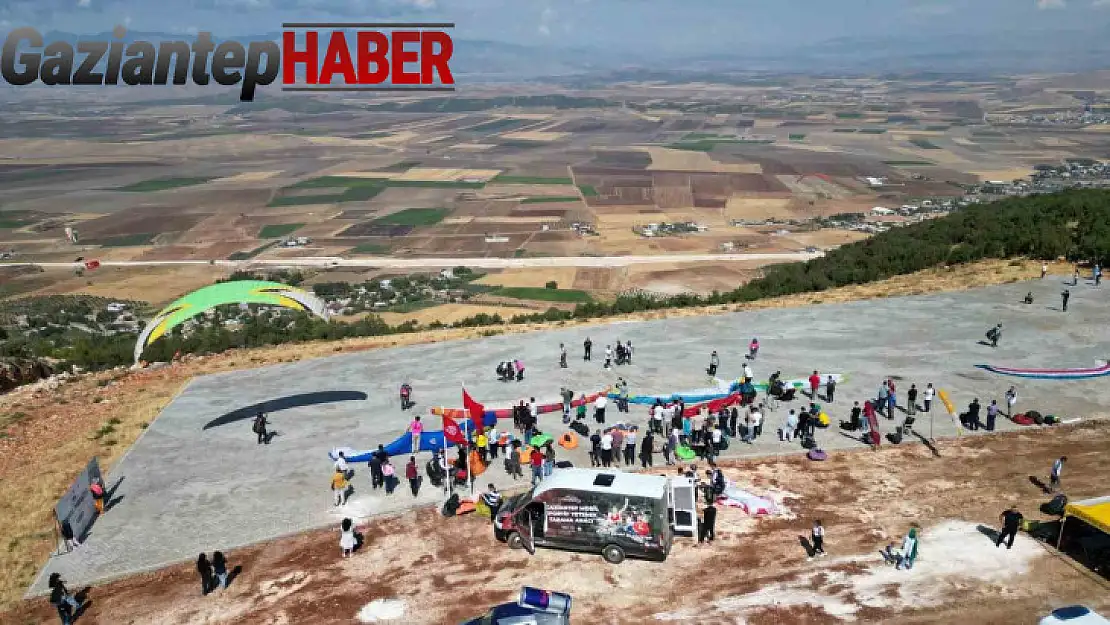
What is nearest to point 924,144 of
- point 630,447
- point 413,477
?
point 630,447

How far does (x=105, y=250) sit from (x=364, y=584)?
91.9 m

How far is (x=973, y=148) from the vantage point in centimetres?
17100

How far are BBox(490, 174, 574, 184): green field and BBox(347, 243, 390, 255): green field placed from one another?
1872 inches

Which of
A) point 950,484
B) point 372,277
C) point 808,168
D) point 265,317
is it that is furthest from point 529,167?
point 950,484

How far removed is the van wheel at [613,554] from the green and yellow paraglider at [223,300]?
12.3 m

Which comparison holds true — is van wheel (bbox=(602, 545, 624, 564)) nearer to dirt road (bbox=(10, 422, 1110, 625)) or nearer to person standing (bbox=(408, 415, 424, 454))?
dirt road (bbox=(10, 422, 1110, 625))

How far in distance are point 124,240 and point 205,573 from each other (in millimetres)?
94435

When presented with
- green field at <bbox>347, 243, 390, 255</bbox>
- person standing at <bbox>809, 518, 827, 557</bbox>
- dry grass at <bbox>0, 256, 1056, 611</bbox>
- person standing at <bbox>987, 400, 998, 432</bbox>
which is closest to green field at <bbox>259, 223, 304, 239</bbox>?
green field at <bbox>347, 243, 390, 255</bbox>

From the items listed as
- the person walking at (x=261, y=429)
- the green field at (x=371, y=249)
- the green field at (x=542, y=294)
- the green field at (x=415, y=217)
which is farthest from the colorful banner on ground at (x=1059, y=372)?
the green field at (x=415, y=217)

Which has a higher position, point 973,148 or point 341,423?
point 973,148

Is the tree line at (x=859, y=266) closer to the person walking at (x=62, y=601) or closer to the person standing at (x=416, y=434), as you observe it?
the person standing at (x=416, y=434)

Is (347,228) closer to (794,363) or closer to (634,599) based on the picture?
(794,363)

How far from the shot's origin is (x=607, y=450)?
21.5 meters

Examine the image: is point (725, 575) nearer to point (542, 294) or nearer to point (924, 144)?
point (542, 294)
